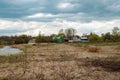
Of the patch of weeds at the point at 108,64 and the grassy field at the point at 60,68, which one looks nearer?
the grassy field at the point at 60,68

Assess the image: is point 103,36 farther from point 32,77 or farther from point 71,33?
point 32,77

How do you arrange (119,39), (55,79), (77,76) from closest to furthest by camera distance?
(55,79) → (77,76) → (119,39)

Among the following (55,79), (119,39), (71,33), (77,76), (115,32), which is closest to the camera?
(55,79)

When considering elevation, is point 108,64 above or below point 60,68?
below

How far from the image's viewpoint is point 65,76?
497 inches

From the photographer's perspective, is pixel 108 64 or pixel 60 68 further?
pixel 108 64

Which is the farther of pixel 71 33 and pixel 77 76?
pixel 71 33

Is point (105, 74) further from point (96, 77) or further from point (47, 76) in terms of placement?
point (47, 76)

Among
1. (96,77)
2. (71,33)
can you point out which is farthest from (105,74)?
(71,33)

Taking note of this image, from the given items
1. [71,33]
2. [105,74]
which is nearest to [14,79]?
[105,74]

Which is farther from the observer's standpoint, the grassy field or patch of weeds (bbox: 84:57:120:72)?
patch of weeds (bbox: 84:57:120:72)

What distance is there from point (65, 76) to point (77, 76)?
682 mm

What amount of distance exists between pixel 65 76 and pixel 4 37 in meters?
Result: 140

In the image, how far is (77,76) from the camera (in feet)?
42.2
